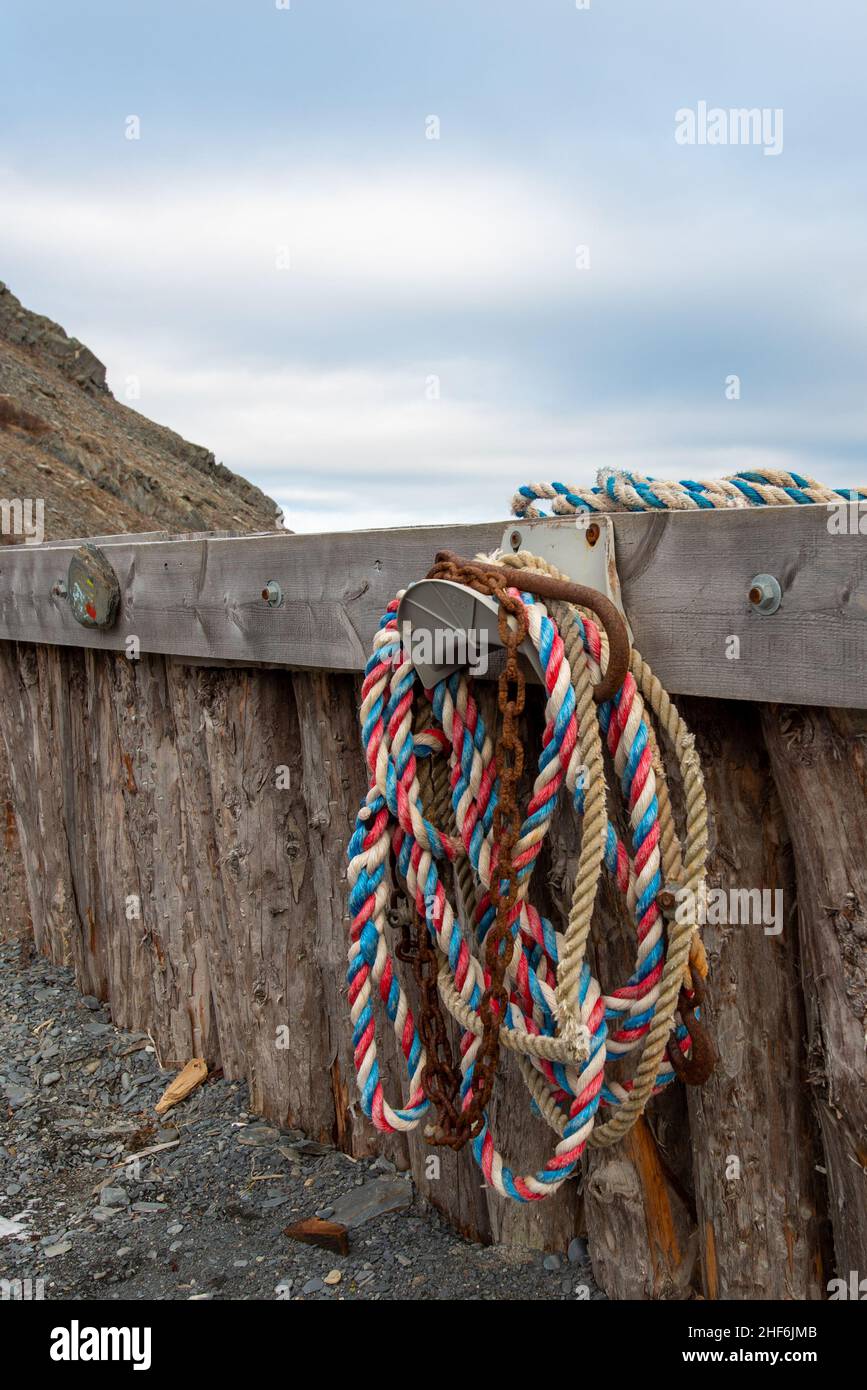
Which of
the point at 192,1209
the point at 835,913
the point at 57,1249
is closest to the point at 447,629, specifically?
the point at 835,913

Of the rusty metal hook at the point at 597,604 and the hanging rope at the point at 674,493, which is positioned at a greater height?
the hanging rope at the point at 674,493

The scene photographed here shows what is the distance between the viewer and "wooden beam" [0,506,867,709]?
1.88m

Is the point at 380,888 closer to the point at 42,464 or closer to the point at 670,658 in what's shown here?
the point at 670,658

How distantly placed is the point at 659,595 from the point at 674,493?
0.91ft

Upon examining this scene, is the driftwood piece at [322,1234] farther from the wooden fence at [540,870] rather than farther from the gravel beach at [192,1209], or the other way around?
the wooden fence at [540,870]

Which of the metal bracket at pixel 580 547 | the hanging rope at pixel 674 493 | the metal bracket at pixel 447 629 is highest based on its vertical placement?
the hanging rope at pixel 674 493

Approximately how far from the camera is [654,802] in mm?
2012

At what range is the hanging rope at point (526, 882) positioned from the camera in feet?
6.63

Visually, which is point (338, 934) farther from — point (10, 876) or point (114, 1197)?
point (10, 876)

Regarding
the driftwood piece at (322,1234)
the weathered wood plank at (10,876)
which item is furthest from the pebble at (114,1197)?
the weathered wood plank at (10,876)

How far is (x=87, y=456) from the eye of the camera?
81.7ft

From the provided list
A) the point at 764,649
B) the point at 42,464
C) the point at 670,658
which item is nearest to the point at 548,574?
the point at 670,658

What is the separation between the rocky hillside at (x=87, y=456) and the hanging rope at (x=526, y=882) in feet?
51.8
